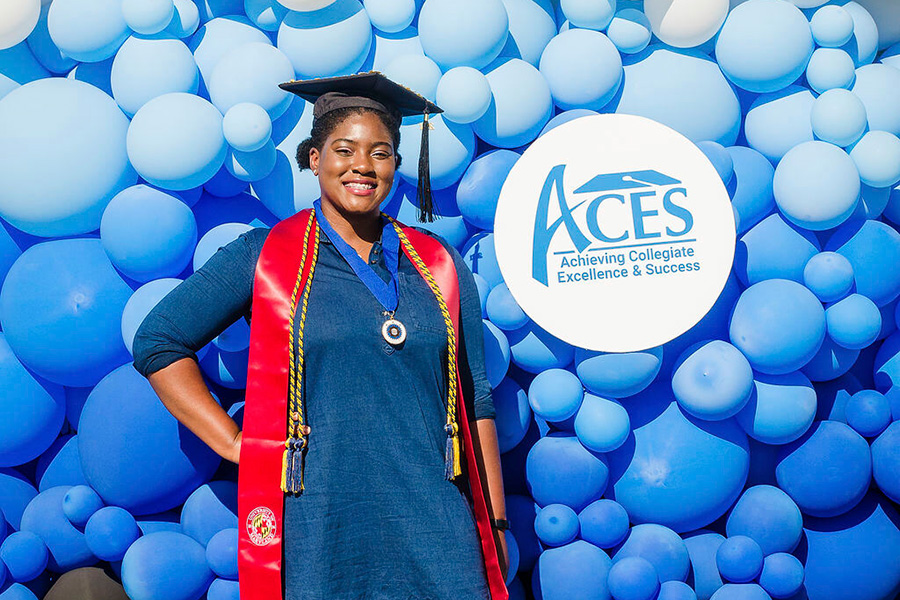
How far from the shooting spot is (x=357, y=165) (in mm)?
1933

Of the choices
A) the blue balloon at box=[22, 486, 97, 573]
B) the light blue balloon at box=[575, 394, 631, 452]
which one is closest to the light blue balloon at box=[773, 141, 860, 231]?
the light blue balloon at box=[575, 394, 631, 452]

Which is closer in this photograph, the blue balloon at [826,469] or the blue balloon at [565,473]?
the blue balloon at [565,473]

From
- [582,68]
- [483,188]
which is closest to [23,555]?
[483,188]

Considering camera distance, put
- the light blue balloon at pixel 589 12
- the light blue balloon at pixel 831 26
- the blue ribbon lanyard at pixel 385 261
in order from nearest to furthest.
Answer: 1. the blue ribbon lanyard at pixel 385 261
2. the light blue balloon at pixel 589 12
3. the light blue balloon at pixel 831 26

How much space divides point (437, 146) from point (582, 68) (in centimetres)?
53

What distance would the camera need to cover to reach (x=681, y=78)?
9.00 feet

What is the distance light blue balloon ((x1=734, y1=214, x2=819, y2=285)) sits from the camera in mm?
2736

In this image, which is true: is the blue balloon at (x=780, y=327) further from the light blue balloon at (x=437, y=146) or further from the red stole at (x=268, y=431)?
the red stole at (x=268, y=431)

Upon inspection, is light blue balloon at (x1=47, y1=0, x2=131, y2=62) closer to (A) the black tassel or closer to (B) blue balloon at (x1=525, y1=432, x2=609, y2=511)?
(A) the black tassel

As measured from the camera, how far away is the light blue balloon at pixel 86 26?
243 centimetres

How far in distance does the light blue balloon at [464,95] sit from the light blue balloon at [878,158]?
1.27 m

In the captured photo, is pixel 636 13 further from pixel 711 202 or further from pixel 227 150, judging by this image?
pixel 227 150

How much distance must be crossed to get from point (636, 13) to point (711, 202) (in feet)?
2.29

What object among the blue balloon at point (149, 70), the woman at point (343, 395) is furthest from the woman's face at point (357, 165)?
the blue balloon at point (149, 70)
